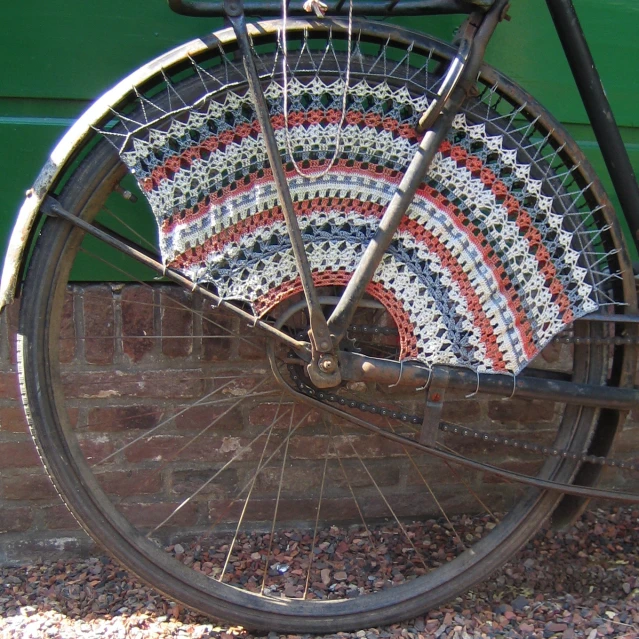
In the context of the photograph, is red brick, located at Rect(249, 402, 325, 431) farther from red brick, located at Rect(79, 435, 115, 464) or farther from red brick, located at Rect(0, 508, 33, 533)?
red brick, located at Rect(0, 508, 33, 533)

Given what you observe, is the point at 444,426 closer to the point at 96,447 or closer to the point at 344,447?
the point at 344,447

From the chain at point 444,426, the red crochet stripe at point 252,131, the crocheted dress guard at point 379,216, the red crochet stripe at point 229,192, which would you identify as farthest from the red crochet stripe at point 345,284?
the red crochet stripe at point 252,131

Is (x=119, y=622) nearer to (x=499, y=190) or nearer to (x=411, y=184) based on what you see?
(x=411, y=184)

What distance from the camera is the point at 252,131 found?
1.57 metres

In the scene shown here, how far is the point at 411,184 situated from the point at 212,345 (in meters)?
0.80

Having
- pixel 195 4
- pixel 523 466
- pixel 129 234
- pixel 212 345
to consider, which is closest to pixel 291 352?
pixel 212 345

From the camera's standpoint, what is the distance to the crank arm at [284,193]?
4.85 feet

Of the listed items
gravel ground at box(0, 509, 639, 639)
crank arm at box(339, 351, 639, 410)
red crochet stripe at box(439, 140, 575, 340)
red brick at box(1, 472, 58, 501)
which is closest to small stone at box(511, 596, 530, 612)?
gravel ground at box(0, 509, 639, 639)

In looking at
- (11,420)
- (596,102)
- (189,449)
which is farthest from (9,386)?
(596,102)

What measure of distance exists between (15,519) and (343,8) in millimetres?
1644

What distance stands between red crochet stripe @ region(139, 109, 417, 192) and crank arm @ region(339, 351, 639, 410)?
0.51 m

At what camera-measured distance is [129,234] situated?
200 centimetres

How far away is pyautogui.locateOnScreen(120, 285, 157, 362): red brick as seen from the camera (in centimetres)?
201

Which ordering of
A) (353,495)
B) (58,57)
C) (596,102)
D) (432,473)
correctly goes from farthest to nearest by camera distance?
(432,473), (353,495), (58,57), (596,102)
